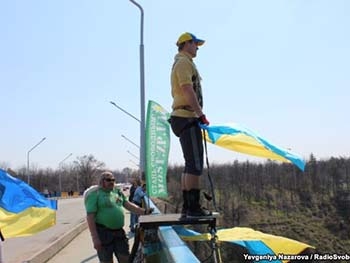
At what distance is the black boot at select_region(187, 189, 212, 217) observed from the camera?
5.04 meters

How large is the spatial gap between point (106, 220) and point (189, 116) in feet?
7.24

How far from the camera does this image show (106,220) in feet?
21.4

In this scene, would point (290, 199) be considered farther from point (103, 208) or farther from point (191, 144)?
point (191, 144)

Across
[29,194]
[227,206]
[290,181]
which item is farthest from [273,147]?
[290,181]

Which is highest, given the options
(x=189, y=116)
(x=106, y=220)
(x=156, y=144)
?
(x=156, y=144)

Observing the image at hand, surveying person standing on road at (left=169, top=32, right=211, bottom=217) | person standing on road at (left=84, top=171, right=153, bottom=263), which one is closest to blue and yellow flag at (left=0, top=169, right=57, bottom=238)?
person standing on road at (left=84, top=171, right=153, bottom=263)

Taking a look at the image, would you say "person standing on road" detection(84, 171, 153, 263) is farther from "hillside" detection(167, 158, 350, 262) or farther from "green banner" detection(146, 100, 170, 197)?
"hillside" detection(167, 158, 350, 262)

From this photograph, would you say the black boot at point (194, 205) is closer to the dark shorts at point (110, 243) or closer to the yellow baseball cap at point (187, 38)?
the yellow baseball cap at point (187, 38)

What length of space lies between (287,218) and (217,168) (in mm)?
33538

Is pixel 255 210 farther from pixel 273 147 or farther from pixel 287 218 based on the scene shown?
pixel 273 147

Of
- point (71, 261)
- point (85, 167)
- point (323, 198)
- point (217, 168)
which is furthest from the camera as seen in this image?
point (85, 167)

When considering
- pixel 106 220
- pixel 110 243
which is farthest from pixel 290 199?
pixel 106 220

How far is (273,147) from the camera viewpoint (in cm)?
609

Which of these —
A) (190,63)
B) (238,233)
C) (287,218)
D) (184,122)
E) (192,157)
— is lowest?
(287,218)
